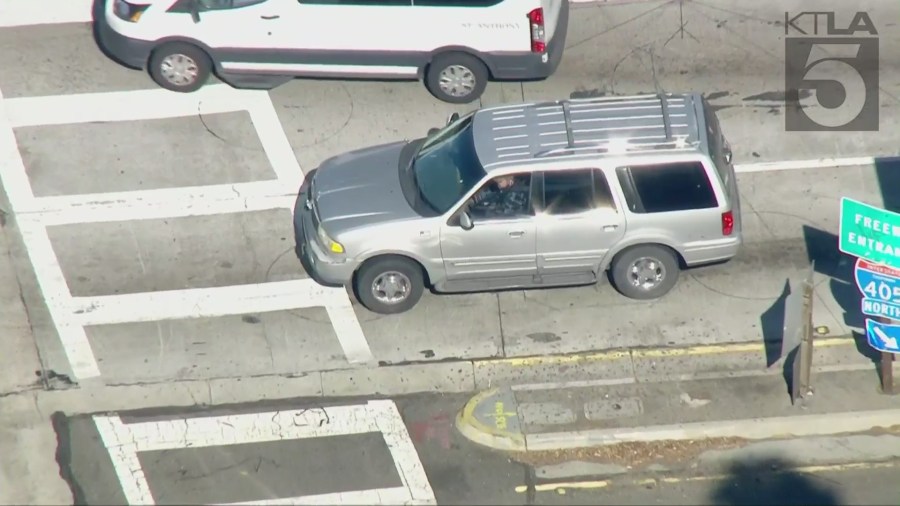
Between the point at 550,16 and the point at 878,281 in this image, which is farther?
the point at 550,16

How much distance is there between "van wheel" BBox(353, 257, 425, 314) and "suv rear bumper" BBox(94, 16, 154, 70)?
4.73 m

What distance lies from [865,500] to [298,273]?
639 centimetres

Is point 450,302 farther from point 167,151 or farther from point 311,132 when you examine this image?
point 167,151

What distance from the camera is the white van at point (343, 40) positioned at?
14859 millimetres

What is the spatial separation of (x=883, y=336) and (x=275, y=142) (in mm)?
7505

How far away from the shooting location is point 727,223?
12.4m

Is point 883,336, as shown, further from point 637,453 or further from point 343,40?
point 343,40

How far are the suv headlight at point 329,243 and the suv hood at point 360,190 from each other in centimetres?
9

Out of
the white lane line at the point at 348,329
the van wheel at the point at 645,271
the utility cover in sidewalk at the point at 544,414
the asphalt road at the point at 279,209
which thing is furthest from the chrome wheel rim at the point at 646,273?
the white lane line at the point at 348,329

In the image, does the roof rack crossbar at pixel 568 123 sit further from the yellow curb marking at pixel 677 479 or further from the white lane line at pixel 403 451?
the yellow curb marking at pixel 677 479

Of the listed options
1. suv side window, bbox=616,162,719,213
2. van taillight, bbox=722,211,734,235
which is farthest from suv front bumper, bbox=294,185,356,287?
van taillight, bbox=722,211,734,235

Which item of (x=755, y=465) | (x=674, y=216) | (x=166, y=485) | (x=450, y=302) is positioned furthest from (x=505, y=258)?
(x=166, y=485)

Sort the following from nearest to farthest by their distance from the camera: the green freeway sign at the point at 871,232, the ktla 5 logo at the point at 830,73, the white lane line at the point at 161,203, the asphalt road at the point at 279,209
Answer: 1. the green freeway sign at the point at 871,232
2. the asphalt road at the point at 279,209
3. the white lane line at the point at 161,203
4. the ktla 5 logo at the point at 830,73

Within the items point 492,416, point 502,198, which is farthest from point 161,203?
point 492,416
